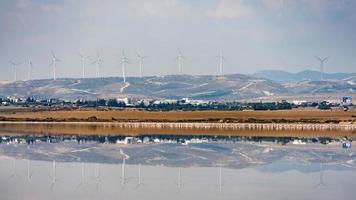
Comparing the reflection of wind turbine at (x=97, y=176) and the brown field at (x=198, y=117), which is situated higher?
the brown field at (x=198, y=117)

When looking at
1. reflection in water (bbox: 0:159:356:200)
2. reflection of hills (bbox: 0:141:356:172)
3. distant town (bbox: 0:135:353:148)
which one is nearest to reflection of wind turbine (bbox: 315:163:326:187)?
reflection in water (bbox: 0:159:356:200)

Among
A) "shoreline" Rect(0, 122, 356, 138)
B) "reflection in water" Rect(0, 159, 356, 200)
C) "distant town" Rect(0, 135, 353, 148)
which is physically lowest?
"reflection in water" Rect(0, 159, 356, 200)

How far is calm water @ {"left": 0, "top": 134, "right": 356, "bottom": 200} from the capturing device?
2212cm

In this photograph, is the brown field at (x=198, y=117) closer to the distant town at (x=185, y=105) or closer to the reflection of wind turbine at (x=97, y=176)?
the distant town at (x=185, y=105)

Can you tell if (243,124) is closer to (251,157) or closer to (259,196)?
(251,157)

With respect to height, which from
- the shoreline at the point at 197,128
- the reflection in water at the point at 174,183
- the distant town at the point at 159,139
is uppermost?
the shoreline at the point at 197,128

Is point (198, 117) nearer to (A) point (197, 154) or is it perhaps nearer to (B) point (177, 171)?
(A) point (197, 154)

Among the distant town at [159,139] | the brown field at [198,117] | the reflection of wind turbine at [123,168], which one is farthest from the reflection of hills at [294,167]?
the brown field at [198,117]

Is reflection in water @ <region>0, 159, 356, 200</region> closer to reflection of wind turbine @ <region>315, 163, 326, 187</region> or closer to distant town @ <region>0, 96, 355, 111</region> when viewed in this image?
reflection of wind turbine @ <region>315, 163, 326, 187</region>

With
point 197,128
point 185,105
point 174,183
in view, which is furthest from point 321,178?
point 185,105

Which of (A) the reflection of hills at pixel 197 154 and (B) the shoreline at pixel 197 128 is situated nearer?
(A) the reflection of hills at pixel 197 154

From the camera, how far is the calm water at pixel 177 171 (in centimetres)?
2212

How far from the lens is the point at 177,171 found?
28594 millimetres

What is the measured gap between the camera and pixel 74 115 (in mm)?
90812
